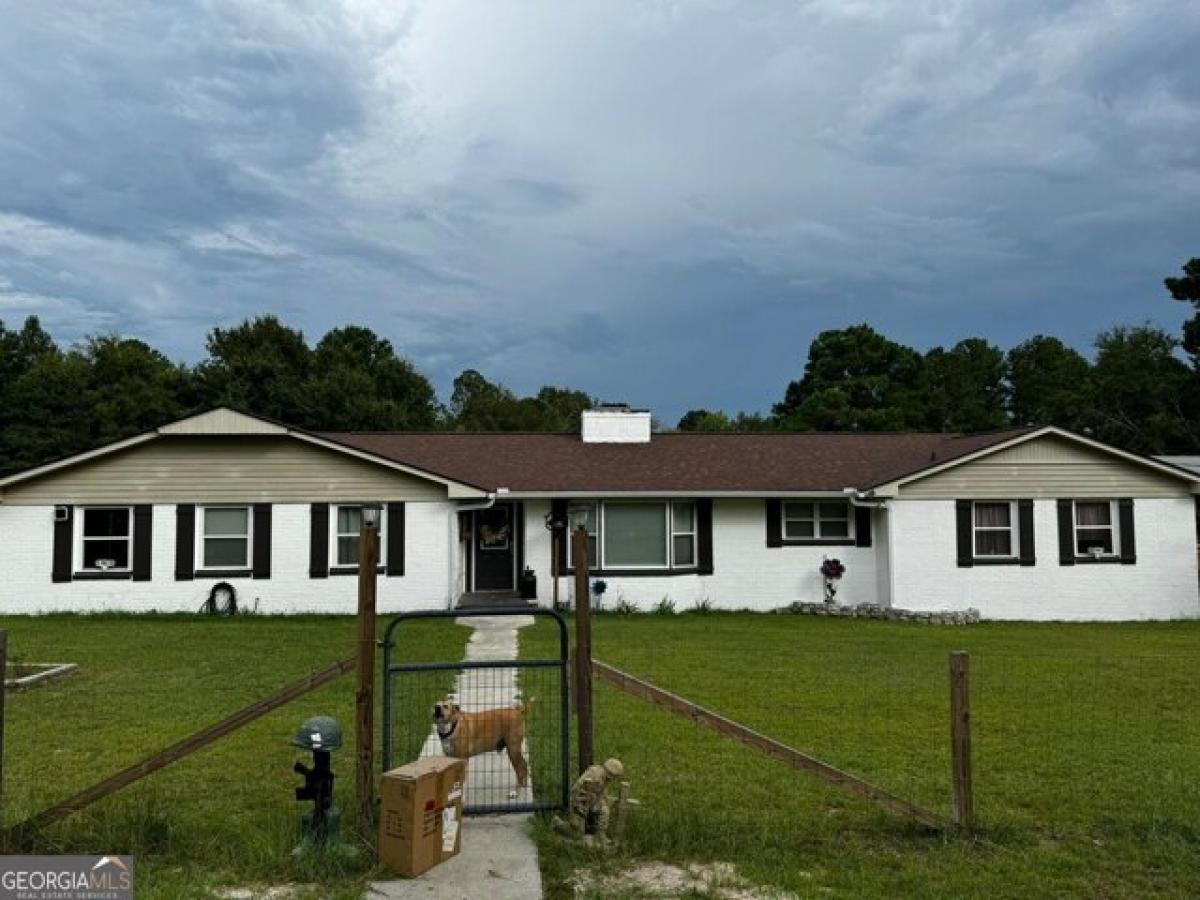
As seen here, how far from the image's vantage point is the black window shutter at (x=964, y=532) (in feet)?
61.4

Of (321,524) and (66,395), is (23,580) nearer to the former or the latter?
(321,524)

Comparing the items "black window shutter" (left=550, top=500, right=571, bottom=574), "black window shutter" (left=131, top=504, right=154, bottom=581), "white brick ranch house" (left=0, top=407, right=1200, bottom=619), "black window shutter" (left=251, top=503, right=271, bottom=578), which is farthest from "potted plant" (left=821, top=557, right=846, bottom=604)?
"black window shutter" (left=131, top=504, right=154, bottom=581)

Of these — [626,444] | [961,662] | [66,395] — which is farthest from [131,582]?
[66,395]

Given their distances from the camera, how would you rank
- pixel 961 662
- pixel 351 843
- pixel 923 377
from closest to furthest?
pixel 351 843
pixel 961 662
pixel 923 377

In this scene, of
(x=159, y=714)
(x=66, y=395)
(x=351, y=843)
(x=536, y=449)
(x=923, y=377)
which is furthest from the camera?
(x=923, y=377)

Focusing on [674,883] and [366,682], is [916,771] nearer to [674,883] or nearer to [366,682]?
[674,883]

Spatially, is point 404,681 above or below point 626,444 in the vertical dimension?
below

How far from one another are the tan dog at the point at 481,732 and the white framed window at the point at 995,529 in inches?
607

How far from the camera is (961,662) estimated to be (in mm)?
5371

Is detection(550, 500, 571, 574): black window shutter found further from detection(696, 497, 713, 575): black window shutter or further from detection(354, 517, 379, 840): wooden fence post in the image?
detection(354, 517, 379, 840): wooden fence post

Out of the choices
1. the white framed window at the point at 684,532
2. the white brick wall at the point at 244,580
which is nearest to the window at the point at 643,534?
the white framed window at the point at 684,532

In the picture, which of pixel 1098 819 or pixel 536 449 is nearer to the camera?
pixel 1098 819

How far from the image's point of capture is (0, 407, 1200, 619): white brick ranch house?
17.6m

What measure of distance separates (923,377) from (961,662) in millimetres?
49797
